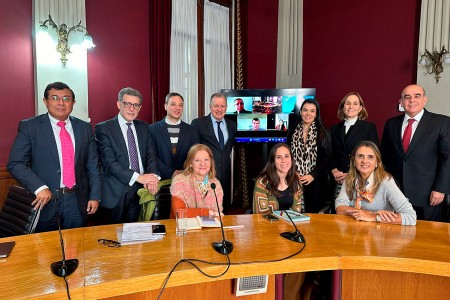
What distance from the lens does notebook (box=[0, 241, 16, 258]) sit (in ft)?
5.02

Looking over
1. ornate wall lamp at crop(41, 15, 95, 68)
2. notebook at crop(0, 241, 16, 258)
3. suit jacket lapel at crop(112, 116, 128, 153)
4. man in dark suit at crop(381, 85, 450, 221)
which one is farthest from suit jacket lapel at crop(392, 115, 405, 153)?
ornate wall lamp at crop(41, 15, 95, 68)

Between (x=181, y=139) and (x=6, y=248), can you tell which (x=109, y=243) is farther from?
(x=181, y=139)

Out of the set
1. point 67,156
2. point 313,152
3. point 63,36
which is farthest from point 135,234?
point 63,36

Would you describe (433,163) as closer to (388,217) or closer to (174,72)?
(388,217)

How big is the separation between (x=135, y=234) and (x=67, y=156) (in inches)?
37.3

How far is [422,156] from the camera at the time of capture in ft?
8.87

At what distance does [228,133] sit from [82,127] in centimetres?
160

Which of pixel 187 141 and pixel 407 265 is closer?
pixel 407 265

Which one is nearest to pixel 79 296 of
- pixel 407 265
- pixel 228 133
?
pixel 407 265

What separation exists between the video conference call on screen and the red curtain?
104 cm

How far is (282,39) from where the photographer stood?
6160mm

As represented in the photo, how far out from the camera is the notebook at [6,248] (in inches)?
60.3

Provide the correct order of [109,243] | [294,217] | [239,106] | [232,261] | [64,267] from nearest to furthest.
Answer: [64,267], [232,261], [109,243], [294,217], [239,106]

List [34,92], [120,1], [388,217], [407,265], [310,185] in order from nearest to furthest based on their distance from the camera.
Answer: [407,265] < [388,217] < [310,185] < [34,92] < [120,1]
